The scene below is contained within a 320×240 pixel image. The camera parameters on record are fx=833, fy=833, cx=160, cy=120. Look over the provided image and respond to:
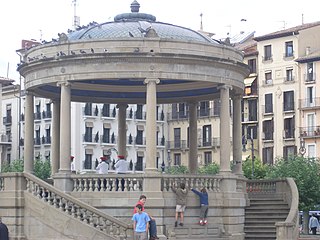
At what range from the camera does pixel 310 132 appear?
91.9m

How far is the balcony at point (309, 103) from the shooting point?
9139 cm

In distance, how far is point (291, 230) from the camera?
31.0 meters

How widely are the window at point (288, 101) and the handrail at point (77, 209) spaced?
222 ft

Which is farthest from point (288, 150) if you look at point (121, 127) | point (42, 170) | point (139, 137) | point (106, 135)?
point (121, 127)

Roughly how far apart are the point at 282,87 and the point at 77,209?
69.5 m

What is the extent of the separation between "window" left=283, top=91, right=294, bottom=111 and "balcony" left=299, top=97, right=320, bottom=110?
4.77 ft

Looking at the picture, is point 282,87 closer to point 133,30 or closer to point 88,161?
point 88,161

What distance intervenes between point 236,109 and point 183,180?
5660mm

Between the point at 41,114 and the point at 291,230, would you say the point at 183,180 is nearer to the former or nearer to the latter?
the point at 291,230

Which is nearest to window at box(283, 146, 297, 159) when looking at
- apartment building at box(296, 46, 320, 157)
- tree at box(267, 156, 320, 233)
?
apartment building at box(296, 46, 320, 157)

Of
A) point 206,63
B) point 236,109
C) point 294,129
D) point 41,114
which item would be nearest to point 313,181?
point 294,129

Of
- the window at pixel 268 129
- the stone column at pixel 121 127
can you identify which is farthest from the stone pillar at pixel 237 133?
the window at pixel 268 129

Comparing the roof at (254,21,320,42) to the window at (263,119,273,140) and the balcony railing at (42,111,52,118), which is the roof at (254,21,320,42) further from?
the balcony railing at (42,111,52,118)

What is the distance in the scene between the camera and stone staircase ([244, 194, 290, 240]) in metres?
33.1
